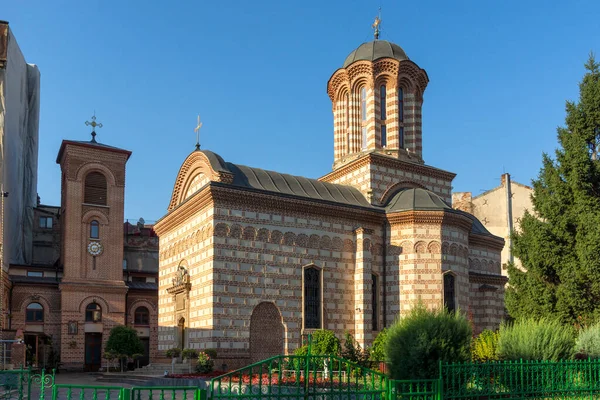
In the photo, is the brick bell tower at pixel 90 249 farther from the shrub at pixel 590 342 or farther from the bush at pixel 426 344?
the shrub at pixel 590 342

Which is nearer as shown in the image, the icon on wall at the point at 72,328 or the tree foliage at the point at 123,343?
the tree foliage at the point at 123,343

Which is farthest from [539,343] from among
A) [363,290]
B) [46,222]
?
[46,222]

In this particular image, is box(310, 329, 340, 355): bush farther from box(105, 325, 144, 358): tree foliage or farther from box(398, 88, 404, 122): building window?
box(105, 325, 144, 358): tree foliage

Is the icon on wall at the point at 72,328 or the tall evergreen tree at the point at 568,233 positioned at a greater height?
the tall evergreen tree at the point at 568,233

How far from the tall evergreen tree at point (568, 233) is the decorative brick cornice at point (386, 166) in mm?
6085

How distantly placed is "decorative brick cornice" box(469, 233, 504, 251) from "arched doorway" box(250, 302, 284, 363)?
9999 mm

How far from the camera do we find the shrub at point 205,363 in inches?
762

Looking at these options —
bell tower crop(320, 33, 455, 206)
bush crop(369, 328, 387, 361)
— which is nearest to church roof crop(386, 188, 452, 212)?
bell tower crop(320, 33, 455, 206)

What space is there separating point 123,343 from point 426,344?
2117 centimetres

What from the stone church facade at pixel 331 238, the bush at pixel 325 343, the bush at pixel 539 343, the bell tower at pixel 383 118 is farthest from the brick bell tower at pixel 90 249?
the bush at pixel 539 343

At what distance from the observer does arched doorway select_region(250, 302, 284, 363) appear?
815 inches

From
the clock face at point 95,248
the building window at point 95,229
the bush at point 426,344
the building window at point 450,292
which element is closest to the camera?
the bush at point 426,344

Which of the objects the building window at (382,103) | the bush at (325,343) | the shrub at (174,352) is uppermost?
the building window at (382,103)

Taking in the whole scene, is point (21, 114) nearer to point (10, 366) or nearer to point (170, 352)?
point (10, 366)
